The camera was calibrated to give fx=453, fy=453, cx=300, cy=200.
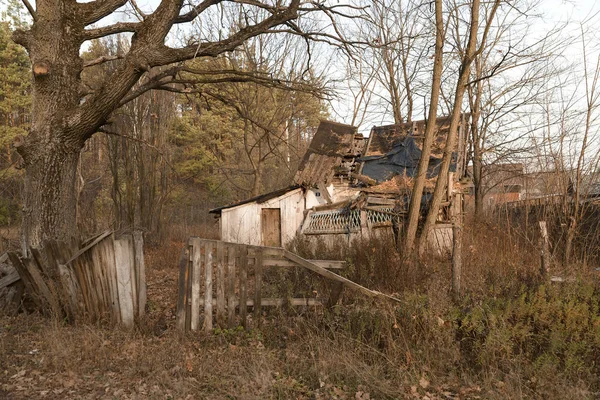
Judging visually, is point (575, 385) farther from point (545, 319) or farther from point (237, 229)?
point (237, 229)

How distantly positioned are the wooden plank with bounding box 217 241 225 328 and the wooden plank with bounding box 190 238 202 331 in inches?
10.0

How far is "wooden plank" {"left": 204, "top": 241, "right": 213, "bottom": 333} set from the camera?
19.6 feet

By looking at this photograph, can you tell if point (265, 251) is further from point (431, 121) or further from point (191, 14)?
point (431, 121)

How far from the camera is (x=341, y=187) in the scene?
19.2 metres

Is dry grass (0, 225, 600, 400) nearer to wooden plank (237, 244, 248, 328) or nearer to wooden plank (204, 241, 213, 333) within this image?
wooden plank (204, 241, 213, 333)

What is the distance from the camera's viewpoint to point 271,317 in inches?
249

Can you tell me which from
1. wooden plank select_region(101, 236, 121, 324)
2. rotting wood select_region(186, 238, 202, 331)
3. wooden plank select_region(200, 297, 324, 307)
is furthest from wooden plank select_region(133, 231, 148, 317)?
wooden plank select_region(200, 297, 324, 307)

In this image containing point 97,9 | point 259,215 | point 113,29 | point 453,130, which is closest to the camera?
point 97,9

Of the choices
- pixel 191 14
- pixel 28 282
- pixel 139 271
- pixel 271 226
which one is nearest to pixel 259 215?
pixel 271 226

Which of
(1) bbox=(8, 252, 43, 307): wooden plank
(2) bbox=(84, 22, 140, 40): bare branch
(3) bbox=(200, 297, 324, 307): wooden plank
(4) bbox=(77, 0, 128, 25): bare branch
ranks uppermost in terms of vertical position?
(4) bbox=(77, 0, 128, 25): bare branch

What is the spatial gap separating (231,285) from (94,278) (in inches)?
76.9

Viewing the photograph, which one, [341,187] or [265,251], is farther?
[341,187]

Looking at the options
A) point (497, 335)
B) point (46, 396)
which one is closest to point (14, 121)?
point (46, 396)

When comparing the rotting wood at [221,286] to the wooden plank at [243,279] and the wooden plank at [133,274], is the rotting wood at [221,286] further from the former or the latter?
the wooden plank at [133,274]
